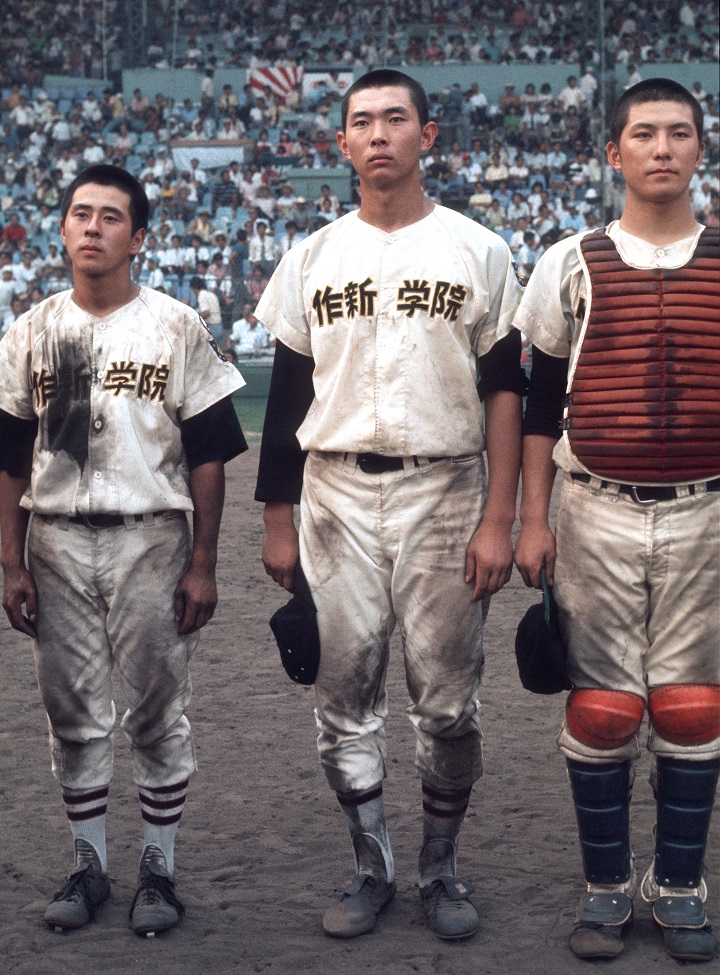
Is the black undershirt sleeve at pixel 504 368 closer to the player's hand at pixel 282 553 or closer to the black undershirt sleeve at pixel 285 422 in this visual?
the black undershirt sleeve at pixel 285 422

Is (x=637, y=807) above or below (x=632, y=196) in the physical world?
below

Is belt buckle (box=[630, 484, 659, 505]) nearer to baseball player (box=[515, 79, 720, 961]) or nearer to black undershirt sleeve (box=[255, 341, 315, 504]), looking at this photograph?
baseball player (box=[515, 79, 720, 961])

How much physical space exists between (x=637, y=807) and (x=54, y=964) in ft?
6.26

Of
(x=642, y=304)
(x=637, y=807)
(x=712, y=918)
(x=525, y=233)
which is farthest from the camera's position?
(x=525, y=233)

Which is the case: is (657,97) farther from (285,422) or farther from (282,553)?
(282,553)

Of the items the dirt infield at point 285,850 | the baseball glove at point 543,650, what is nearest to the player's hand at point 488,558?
the baseball glove at point 543,650

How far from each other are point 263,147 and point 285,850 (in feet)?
74.8

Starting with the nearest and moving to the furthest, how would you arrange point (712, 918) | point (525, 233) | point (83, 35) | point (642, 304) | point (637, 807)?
point (642, 304) → point (712, 918) → point (637, 807) → point (525, 233) → point (83, 35)

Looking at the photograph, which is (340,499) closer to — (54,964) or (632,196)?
(632,196)

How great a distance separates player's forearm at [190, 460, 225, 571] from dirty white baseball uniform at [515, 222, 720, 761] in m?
0.94

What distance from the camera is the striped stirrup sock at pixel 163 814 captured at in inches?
136

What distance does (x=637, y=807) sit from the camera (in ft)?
13.4

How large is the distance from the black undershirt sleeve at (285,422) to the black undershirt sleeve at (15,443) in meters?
0.68

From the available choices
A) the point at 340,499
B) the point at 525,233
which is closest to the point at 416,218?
the point at 340,499
